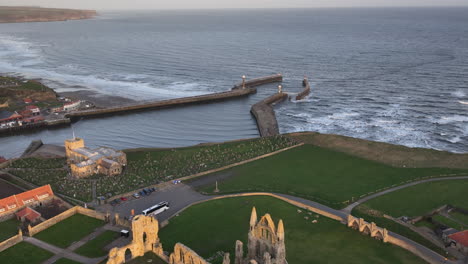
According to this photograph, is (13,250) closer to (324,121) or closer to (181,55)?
(324,121)

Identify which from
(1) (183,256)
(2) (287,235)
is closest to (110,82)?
(2) (287,235)

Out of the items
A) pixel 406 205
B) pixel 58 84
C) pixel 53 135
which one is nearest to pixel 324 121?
pixel 406 205

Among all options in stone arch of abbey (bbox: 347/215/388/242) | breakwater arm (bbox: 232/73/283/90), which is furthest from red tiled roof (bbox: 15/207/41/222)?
breakwater arm (bbox: 232/73/283/90)

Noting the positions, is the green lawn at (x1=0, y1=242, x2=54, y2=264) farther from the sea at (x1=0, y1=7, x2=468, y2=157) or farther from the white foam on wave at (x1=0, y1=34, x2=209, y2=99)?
the white foam on wave at (x1=0, y1=34, x2=209, y2=99)

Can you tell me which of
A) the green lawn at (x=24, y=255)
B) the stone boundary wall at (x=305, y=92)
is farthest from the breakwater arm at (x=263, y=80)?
the green lawn at (x=24, y=255)

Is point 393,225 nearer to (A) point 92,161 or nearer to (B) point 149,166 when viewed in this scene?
(B) point 149,166

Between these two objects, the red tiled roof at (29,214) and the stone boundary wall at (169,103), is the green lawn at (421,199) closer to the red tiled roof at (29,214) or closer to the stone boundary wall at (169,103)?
the red tiled roof at (29,214)
